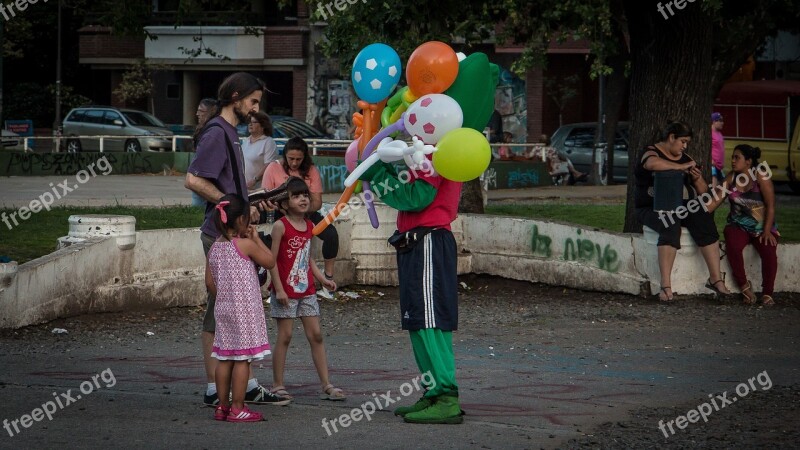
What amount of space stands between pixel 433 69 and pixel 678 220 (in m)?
5.60

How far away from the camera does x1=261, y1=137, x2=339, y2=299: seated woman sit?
9.98 metres

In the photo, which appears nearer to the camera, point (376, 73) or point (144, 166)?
point (376, 73)

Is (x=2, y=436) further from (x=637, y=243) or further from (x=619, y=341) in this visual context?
(x=637, y=243)

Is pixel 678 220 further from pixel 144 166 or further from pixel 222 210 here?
pixel 144 166

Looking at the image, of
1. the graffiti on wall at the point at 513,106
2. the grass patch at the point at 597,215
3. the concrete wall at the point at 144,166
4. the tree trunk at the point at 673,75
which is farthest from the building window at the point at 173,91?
the tree trunk at the point at 673,75

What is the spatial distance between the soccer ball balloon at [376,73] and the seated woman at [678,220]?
516cm

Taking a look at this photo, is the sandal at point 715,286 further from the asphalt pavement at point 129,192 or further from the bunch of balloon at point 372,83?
the asphalt pavement at point 129,192

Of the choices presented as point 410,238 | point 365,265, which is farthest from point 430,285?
point 365,265

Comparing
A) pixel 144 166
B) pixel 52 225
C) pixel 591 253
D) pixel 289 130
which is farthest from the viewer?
pixel 289 130

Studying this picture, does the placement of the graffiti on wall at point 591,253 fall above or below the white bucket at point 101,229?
below

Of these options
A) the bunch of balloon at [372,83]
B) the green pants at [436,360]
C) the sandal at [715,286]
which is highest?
the bunch of balloon at [372,83]

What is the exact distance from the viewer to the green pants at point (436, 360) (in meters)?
7.26

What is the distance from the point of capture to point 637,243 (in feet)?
41.7

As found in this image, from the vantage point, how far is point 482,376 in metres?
8.91
